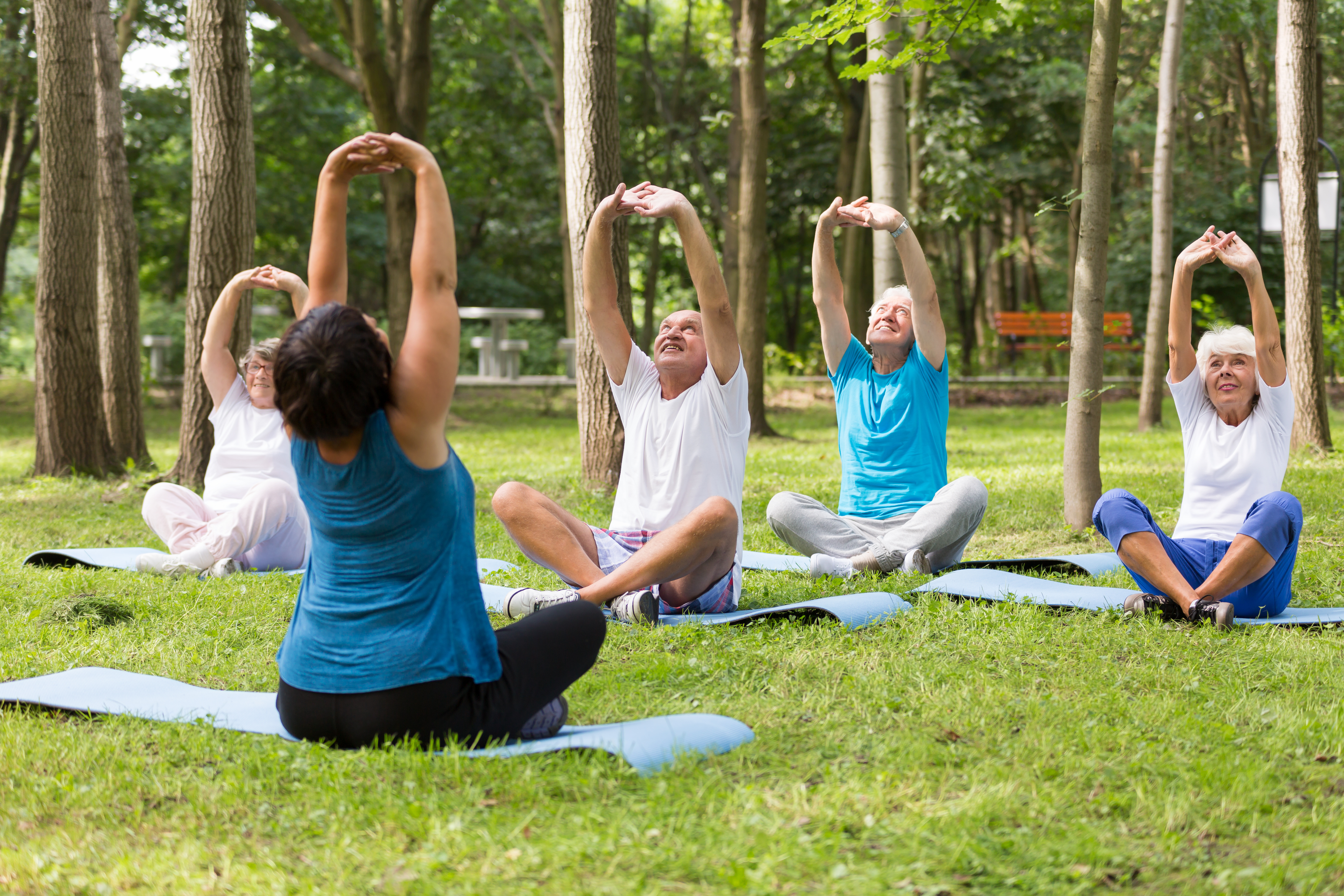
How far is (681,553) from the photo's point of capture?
4.63 meters

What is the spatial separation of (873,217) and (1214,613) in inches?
88.1

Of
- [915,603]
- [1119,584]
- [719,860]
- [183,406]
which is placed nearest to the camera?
[719,860]

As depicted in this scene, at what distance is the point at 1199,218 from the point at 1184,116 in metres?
3.93

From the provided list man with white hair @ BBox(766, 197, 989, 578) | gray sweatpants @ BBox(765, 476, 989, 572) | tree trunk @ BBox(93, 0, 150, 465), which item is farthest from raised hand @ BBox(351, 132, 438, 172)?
tree trunk @ BBox(93, 0, 150, 465)

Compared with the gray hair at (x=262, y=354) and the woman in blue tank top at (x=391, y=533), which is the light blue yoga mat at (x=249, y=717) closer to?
the woman in blue tank top at (x=391, y=533)

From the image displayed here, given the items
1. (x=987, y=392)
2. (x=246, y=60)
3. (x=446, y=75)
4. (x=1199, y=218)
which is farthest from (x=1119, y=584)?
(x=446, y=75)

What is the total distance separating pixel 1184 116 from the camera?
23.1 metres

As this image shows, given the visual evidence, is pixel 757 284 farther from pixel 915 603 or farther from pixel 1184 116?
pixel 1184 116

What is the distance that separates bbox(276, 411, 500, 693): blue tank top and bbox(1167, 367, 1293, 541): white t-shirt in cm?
328

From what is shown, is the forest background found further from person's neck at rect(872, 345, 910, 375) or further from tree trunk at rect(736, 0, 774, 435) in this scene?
person's neck at rect(872, 345, 910, 375)

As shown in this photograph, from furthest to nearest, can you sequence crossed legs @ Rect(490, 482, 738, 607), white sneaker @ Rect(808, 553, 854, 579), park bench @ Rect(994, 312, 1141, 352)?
park bench @ Rect(994, 312, 1141, 352) < white sneaker @ Rect(808, 553, 854, 579) < crossed legs @ Rect(490, 482, 738, 607)

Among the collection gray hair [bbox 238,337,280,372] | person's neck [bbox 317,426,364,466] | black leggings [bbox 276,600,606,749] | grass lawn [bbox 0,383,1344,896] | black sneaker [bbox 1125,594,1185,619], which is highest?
gray hair [bbox 238,337,280,372]

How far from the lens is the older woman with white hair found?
4594 mm

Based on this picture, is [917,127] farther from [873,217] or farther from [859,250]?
[873,217]
